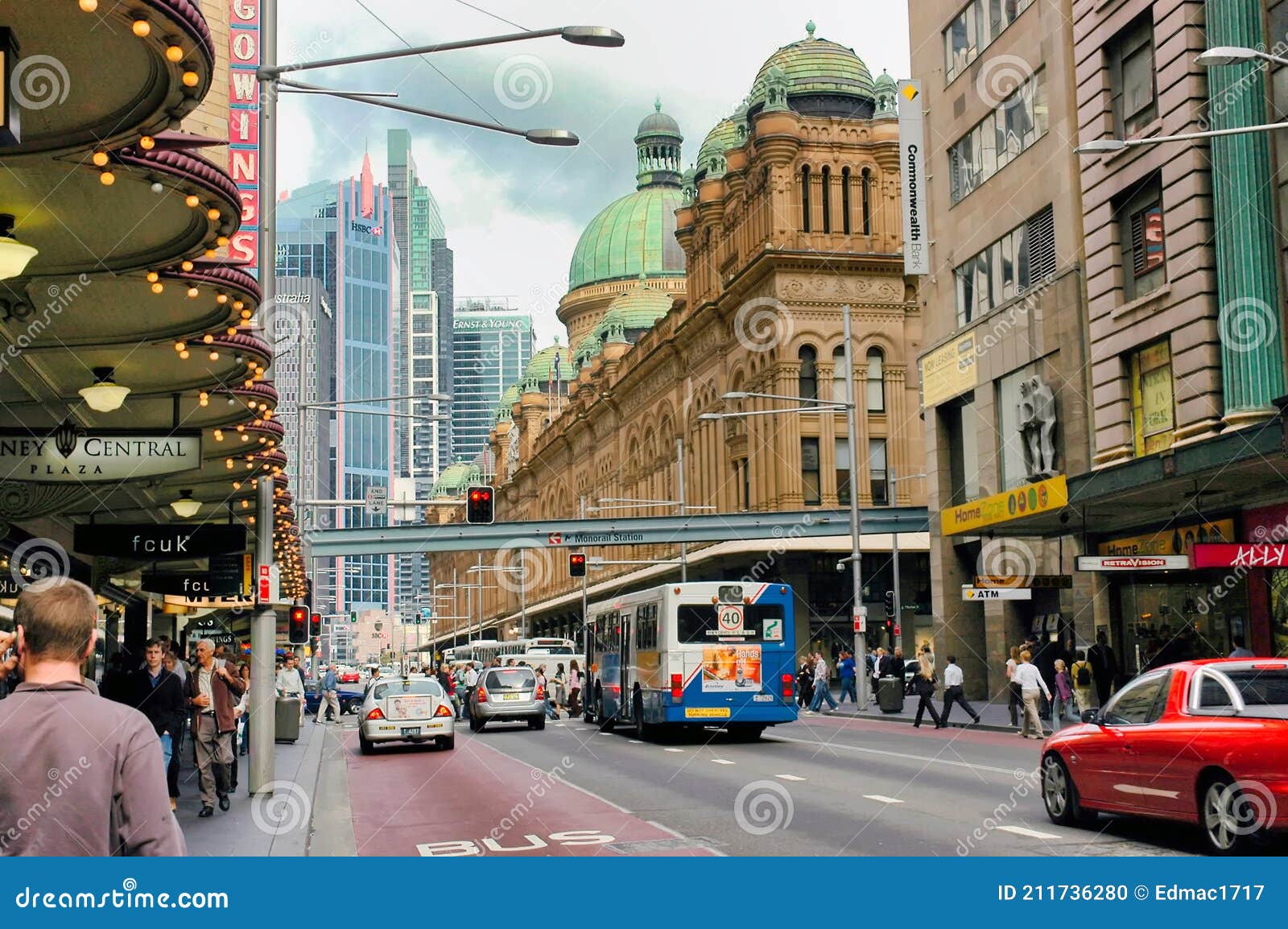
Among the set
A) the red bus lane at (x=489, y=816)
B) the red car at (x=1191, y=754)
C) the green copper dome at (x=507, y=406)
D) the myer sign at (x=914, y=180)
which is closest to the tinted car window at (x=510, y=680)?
the red bus lane at (x=489, y=816)

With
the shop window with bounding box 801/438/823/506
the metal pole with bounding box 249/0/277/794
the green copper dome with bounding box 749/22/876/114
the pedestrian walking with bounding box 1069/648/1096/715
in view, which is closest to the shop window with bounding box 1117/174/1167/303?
the pedestrian walking with bounding box 1069/648/1096/715

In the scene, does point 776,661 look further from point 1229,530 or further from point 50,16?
point 50,16

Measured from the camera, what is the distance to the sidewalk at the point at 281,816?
1334 centimetres

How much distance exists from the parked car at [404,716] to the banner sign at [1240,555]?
45.8ft

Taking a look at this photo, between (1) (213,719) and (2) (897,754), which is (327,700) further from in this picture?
(1) (213,719)

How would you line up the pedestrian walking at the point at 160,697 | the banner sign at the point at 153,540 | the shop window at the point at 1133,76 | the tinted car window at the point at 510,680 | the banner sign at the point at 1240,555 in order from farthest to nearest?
1. the tinted car window at the point at 510,680
2. the shop window at the point at 1133,76
3. the banner sign at the point at 1240,555
4. the banner sign at the point at 153,540
5. the pedestrian walking at the point at 160,697

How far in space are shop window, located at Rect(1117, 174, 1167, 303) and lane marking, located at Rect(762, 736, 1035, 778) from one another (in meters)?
12.2

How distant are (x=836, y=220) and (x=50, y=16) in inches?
2171

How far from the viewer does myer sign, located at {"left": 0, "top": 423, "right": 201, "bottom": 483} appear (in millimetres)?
16766

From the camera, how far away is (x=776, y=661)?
2945 cm

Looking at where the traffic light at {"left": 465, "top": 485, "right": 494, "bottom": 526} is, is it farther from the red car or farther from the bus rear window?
the red car

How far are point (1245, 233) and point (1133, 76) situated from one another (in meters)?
6.95

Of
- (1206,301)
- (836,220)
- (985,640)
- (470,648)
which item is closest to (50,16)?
(1206,301)

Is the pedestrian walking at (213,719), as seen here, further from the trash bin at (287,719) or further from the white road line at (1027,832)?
the trash bin at (287,719)
